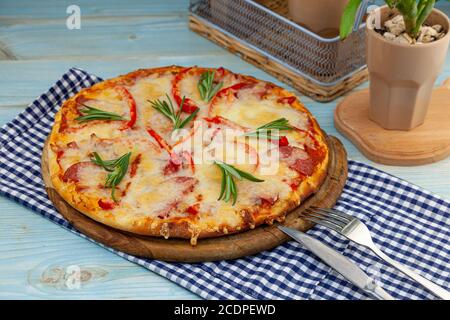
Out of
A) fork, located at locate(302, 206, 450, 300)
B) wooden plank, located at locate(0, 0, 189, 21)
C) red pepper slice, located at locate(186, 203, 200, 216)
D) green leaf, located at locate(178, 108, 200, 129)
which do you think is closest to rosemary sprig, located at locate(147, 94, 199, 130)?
green leaf, located at locate(178, 108, 200, 129)

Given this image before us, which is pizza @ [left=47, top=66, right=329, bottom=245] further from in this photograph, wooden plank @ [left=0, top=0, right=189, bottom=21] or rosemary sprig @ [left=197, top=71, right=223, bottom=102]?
wooden plank @ [left=0, top=0, right=189, bottom=21]

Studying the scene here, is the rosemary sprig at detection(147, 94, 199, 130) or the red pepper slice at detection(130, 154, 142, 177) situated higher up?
the rosemary sprig at detection(147, 94, 199, 130)

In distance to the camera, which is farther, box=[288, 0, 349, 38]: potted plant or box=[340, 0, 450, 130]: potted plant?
box=[288, 0, 349, 38]: potted plant

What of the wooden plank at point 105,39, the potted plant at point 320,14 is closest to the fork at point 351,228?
the potted plant at point 320,14

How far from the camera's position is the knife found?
191 cm

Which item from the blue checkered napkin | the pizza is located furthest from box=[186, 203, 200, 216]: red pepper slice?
the blue checkered napkin

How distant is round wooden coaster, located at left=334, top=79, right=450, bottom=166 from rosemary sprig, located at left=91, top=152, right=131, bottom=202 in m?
0.76

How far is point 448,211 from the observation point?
220cm

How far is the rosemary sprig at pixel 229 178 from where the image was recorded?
2084 mm

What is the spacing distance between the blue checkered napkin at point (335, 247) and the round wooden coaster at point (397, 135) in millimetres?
121

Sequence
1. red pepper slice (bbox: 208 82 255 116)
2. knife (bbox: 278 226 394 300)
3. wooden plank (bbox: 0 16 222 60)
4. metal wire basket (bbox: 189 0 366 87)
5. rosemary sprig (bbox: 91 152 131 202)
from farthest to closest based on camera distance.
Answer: wooden plank (bbox: 0 16 222 60) → metal wire basket (bbox: 189 0 366 87) → red pepper slice (bbox: 208 82 255 116) → rosemary sprig (bbox: 91 152 131 202) → knife (bbox: 278 226 394 300)

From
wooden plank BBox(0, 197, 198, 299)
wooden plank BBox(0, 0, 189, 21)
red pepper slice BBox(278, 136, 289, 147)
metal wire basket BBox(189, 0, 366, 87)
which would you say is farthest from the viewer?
wooden plank BBox(0, 0, 189, 21)

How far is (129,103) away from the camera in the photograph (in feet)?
8.04

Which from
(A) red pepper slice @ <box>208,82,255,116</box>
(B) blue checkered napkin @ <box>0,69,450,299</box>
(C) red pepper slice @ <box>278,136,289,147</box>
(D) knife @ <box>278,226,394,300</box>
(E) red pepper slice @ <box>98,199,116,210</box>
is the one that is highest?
(A) red pepper slice @ <box>208,82,255,116</box>
